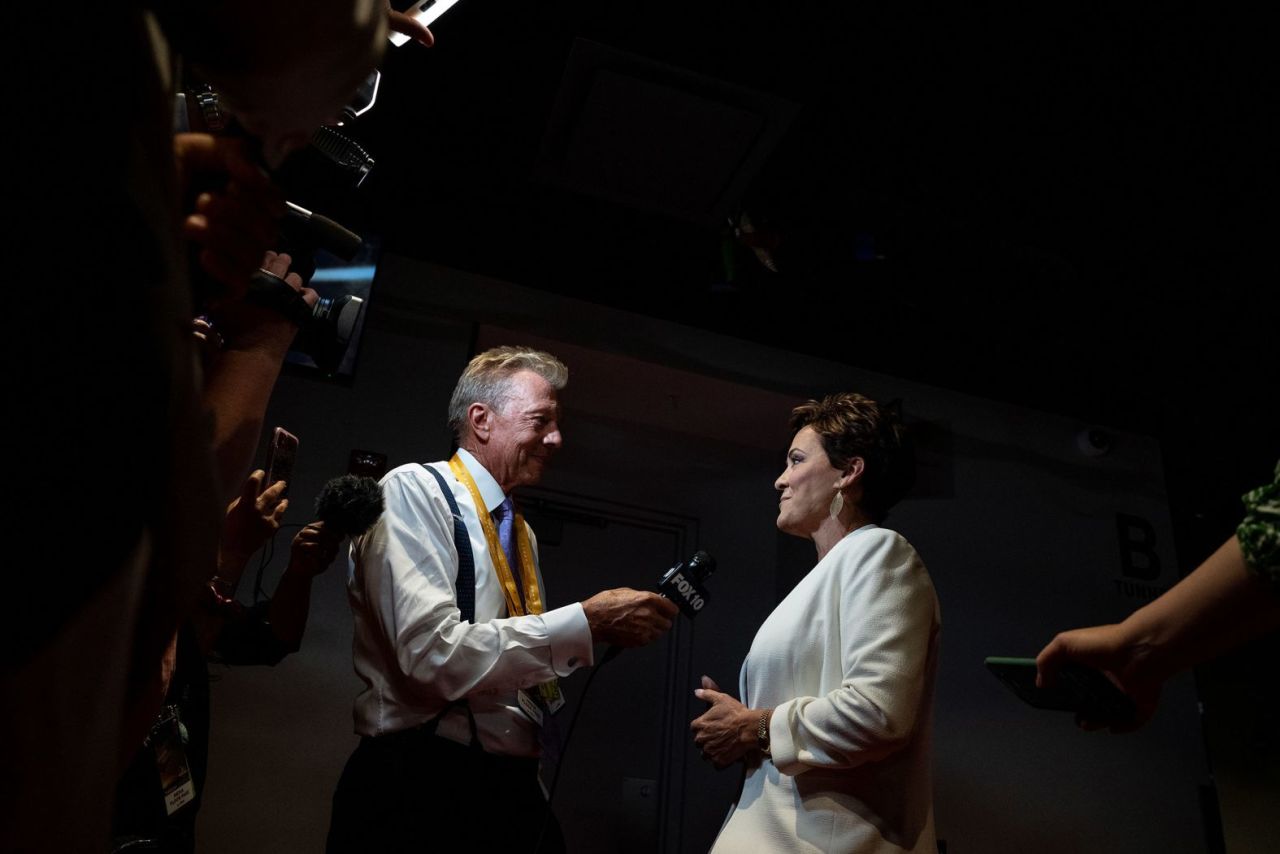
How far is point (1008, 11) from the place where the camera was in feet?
11.3

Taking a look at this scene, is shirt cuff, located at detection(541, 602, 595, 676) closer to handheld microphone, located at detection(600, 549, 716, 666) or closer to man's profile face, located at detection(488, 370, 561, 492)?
handheld microphone, located at detection(600, 549, 716, 666)

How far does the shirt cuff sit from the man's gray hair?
88 centimetres

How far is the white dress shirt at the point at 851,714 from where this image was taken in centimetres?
203

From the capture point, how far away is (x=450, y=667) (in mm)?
2096

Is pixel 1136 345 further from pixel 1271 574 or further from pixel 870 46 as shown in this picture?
pixel 1271 574

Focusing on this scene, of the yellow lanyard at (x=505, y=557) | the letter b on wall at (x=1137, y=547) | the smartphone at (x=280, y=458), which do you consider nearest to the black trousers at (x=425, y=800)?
the yellow lanyard at (x=505, y=557)

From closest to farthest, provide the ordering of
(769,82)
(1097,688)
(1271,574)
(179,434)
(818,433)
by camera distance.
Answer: (179,434) → (1271,574) → (1097,688) → (818,433) → (769,82)

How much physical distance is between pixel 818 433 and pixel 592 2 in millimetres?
1844

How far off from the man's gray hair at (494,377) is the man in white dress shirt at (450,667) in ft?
1.44

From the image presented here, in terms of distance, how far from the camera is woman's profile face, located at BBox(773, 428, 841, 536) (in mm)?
2779

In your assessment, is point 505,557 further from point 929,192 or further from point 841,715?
point 929,192

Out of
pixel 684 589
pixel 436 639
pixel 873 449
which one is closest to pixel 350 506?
pixel 436 639

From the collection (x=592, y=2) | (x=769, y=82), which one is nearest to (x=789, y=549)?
(x=769, y=82)

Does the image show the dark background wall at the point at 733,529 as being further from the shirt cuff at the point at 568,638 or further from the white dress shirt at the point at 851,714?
the white dress shirt at the point at 851,714
